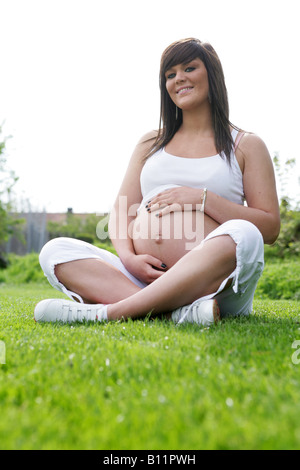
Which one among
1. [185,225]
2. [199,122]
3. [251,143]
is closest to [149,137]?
[199,122]

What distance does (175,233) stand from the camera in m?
2.70

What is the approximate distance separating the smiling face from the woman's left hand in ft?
2.01

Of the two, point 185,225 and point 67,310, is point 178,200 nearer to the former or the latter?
point 185,225

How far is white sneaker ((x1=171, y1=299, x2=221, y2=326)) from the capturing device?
7.59 ft

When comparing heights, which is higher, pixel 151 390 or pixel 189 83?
pixel 189 83

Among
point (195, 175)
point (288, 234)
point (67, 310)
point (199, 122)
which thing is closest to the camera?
point (67, 310)

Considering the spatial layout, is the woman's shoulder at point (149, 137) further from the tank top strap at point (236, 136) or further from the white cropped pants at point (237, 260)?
the white cropped pants at point (237, 260)

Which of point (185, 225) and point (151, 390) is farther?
point (185, 225)

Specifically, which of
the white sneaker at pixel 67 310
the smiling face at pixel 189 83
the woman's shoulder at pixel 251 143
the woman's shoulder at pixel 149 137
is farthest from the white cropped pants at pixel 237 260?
the smiling face at pixel 189 83

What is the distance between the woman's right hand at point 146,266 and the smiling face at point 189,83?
1020mm

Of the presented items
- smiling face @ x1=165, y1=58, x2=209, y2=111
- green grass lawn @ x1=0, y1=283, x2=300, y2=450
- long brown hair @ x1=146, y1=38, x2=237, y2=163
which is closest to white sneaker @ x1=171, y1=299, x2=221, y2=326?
green grass lawn @ x1=0, y1=283, x2=300, y2=450

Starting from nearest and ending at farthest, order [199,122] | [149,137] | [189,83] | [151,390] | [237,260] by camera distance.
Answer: [151,390], [237,260], [189,83], [199,122], [149,137]

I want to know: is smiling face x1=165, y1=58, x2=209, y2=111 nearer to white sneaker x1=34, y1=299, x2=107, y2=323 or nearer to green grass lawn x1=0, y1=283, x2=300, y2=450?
white sneaker x1=34, y1=299, x2=107, y2=323

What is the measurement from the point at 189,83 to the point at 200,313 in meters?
1.46
